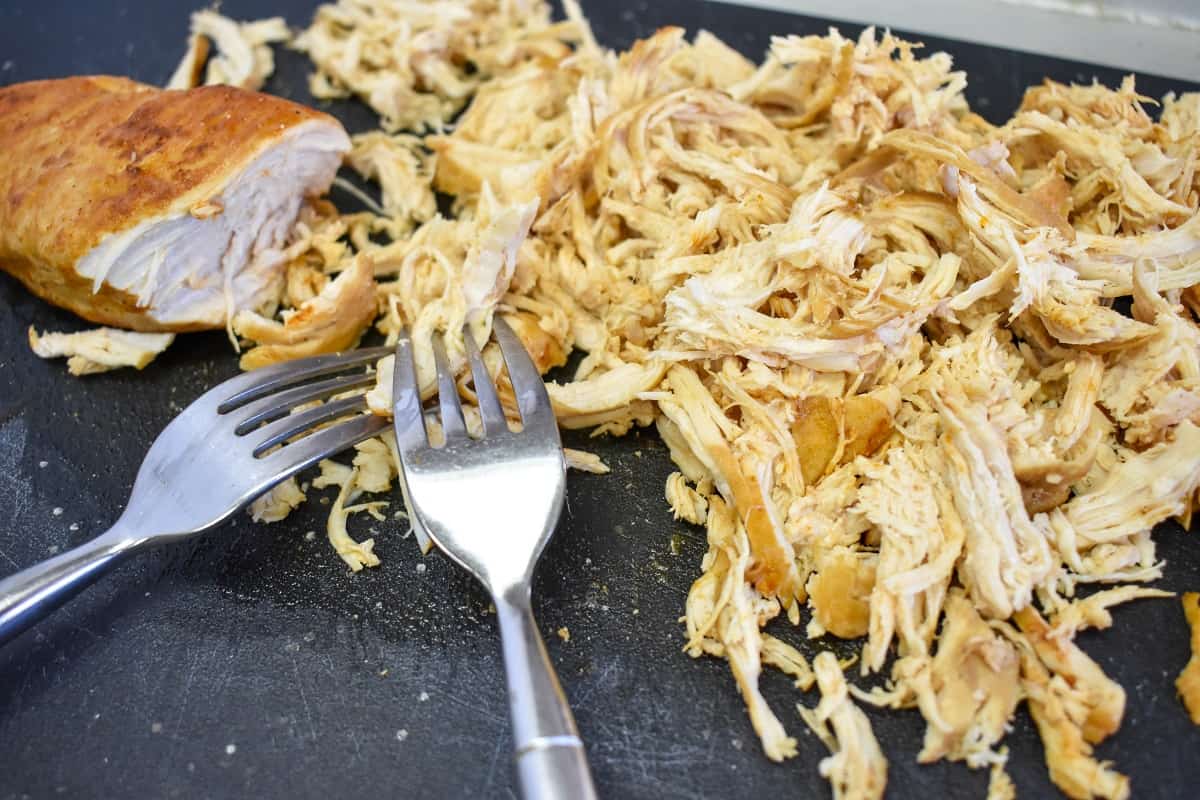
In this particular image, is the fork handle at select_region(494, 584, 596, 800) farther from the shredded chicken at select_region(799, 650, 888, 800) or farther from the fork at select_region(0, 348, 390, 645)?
the fork at select_region(0, 348, 390, 645)

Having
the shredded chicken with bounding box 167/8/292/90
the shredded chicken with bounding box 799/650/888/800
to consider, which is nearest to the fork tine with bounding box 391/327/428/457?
the shredded chicken with bounding box 799/650/888/800

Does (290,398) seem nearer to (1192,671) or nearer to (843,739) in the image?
(843,739)

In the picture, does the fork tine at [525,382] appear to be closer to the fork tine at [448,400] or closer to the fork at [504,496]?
the fork at [504,496]

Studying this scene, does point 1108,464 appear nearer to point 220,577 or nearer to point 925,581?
point 925,581

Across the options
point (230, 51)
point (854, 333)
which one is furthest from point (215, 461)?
point (230, 51)

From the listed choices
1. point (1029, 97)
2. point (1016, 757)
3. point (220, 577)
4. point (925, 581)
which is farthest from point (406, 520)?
point (1029, 97)
